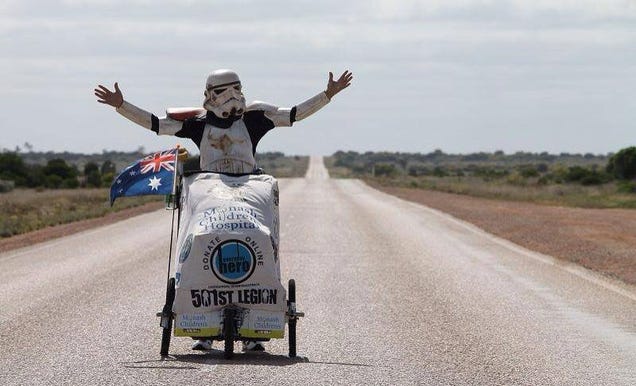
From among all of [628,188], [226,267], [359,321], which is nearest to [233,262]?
[226,267]

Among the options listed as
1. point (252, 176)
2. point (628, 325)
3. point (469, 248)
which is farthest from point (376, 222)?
point (252, 176)

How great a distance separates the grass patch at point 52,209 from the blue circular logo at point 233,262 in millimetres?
23155

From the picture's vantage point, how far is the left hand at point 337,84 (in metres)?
11.0

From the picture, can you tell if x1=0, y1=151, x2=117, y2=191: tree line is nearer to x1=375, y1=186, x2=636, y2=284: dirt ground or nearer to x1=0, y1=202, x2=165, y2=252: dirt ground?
x1=0, y1=202, x2=165, y2=252: dirt ground

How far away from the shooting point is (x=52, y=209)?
173 feet

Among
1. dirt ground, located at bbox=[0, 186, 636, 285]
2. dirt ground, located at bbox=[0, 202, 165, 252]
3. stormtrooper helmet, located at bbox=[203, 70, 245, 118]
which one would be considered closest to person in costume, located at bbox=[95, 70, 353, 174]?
stormtrooper helmet, located at bbox=[203, 70, 245, 118]

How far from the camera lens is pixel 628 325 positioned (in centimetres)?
1330

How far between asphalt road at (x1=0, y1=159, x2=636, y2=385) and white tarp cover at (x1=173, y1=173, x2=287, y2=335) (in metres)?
0.45

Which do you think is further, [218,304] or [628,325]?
[628,325]

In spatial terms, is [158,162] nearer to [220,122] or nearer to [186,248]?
[220,122]

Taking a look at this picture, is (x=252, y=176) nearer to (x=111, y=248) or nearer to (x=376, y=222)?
(x=111, y=248)

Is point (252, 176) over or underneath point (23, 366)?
over

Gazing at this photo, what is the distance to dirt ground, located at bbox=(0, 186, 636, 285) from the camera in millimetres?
23281

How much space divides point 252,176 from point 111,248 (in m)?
14.6
